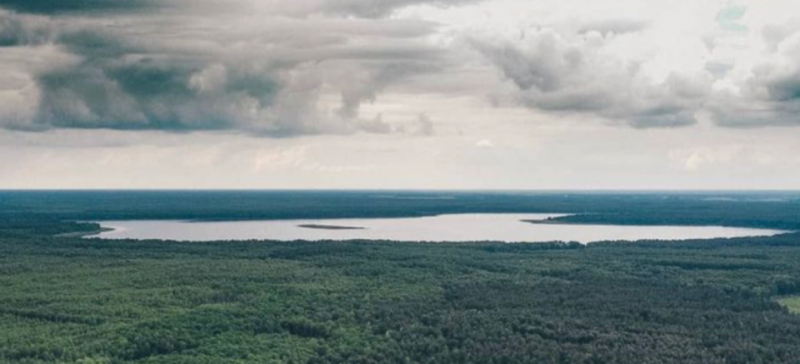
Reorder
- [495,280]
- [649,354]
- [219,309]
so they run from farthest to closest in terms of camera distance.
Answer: [495,280] → [219,309] → [649,354]

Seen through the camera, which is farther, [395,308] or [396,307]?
[396,307]

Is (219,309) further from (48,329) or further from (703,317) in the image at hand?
(703,317)

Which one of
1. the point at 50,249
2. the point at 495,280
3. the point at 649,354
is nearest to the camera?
the point at 649,354

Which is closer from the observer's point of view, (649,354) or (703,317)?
(649,354)

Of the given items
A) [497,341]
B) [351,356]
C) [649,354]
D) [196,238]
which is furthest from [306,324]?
[196,238]

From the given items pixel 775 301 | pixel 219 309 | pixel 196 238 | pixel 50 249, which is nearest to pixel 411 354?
pixel 219 309

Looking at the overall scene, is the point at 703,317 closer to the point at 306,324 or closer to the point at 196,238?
the point at 306,324
